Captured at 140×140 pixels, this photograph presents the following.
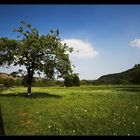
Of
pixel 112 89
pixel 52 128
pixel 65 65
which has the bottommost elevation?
pixel 52 128

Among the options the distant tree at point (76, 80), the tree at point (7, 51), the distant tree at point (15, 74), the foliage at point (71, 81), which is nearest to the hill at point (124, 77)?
the distant tree at point (76, 80)

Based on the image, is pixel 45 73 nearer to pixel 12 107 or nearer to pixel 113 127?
pixel 12 107

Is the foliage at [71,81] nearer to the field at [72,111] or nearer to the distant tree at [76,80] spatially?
the distant tree at [76,80]

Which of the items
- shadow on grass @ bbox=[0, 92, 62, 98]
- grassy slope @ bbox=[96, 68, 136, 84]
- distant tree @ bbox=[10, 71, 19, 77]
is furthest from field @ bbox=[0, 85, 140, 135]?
distant tree @ bbox=[10, 71, 19, 77]

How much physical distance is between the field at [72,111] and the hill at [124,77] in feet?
1.13

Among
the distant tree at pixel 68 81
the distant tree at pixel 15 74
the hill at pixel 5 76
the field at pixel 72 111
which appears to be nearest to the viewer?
the field at pixel 72 111

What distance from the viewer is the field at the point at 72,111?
8.84 meters

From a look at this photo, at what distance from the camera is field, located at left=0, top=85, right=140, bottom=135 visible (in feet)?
29.0

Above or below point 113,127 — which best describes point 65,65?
above

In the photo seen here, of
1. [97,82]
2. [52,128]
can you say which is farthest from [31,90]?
[52,128]

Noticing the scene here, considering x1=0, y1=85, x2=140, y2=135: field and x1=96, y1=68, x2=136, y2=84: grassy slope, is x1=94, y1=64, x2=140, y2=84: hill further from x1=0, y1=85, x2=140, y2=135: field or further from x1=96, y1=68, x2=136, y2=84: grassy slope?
x1=0, y1=85, x2=140, y2=135: field

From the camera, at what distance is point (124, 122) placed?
9289 millimetres
